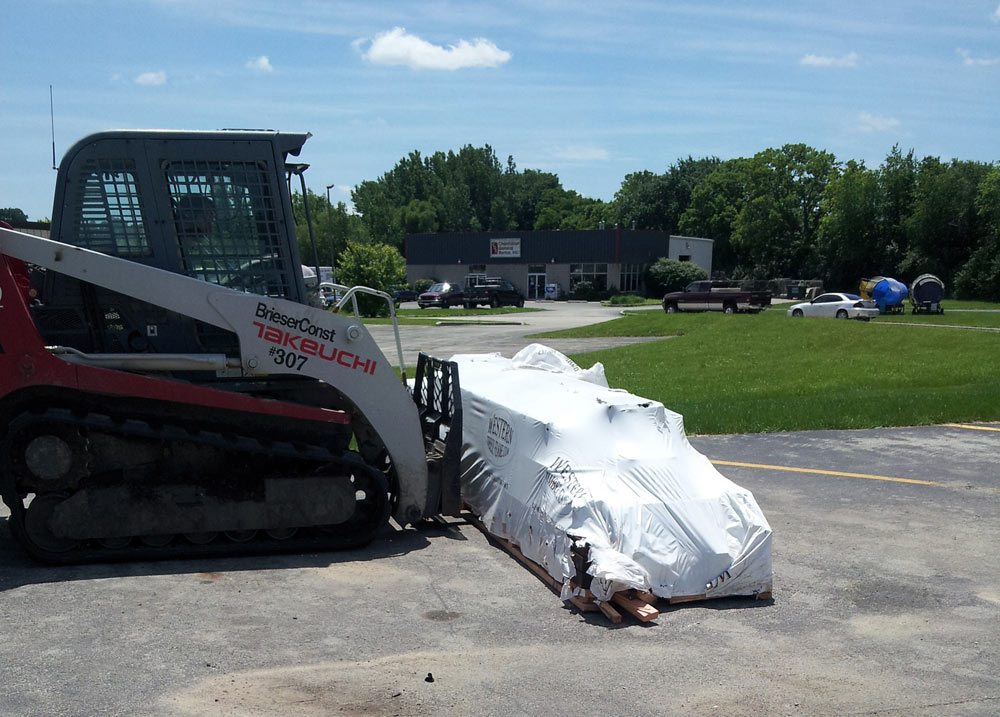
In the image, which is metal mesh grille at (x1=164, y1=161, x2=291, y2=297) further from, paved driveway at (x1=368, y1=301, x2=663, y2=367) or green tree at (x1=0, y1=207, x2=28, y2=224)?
paved driveway at (x1=368, y1=301, x2=663, y2=367)

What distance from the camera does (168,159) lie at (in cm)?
787

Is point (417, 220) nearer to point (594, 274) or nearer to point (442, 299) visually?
point (594, 274)

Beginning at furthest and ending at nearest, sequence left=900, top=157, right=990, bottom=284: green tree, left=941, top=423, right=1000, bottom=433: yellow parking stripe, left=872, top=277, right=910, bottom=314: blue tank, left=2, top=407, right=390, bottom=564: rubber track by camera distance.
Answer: left=900, top=157, right=990, bottom=284: green tree, left=872, top=277, right=910, bottom=314: blue tank, left=941, top=423, right=1000, bottom=433: yellow parking stripe, left=2, top=407, right=390, bottom=564: rubber track

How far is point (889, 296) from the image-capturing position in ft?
155

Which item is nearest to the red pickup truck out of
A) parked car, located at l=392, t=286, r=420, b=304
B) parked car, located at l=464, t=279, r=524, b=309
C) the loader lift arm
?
parked car, located at l=464, t=279, r=524, b=309

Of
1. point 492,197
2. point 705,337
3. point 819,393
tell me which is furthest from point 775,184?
point 819,393

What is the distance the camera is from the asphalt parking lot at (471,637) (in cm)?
540

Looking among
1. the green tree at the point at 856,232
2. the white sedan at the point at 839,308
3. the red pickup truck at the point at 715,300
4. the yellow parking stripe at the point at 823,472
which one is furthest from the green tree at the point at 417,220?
the yellow parking stripe at the point at 823,472

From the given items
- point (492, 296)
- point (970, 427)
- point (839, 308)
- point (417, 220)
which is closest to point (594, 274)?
point (492, 296)

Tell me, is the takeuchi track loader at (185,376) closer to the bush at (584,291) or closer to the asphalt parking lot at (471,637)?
the asphalt parking lot at (471,637)

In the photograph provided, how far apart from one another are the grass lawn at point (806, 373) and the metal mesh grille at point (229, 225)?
792 centimetres

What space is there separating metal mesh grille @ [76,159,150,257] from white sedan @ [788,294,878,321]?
1557 inches

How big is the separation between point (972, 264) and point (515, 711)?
68.2m

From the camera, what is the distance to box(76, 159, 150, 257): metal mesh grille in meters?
7.73
